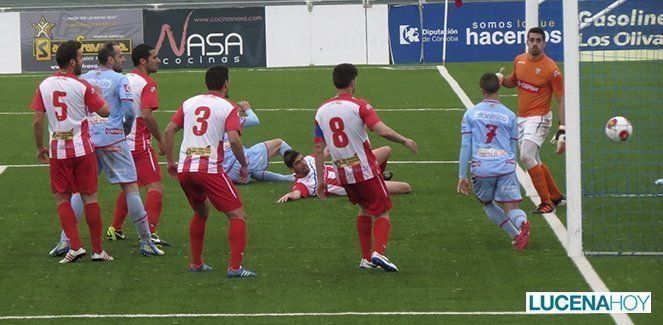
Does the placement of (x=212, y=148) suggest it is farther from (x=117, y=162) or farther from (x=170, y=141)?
(x=117, y=162)

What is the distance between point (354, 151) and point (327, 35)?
20.6 metres

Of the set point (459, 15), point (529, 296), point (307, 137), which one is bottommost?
A: point (529, 296)

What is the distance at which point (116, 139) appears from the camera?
13.3 m

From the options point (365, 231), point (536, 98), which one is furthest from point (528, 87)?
point (365, 231)

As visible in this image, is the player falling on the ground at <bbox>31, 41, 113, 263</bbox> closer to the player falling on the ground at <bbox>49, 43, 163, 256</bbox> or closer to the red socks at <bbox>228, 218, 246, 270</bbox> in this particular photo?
the player falling on the ground at <bbox>49, 43, 163, 256</bbox>

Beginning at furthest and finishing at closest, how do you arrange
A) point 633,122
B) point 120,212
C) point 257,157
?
1. point 633,122
2. point 257,157
3. point 120,212

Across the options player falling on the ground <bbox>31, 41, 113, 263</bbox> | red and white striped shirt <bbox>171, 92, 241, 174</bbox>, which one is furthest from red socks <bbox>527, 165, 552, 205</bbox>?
player falling on the ground <bbox>31, 41, 113, 263</bbox>

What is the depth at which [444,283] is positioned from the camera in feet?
39.7

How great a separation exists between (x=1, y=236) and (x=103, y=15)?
18.5 meters

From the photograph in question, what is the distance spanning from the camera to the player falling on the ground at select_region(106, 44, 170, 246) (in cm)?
1352

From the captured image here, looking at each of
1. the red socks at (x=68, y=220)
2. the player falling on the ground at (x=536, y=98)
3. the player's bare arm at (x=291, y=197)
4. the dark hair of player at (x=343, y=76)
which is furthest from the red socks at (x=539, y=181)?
the red socks at (x=68, y=220)

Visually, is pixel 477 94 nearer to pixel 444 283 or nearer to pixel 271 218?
pixel 271 218

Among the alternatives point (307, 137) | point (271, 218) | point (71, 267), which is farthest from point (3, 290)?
point (307, 137)

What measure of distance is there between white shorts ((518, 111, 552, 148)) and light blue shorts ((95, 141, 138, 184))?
179 inches
